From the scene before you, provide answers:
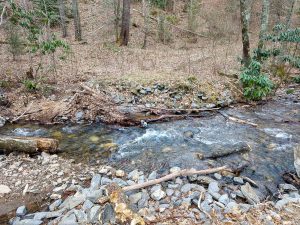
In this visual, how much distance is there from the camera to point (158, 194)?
4020mm

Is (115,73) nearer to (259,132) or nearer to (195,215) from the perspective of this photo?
(259,132)

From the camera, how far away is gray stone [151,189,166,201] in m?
3.97

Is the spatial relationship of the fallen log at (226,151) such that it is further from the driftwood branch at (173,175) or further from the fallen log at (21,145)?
the fallen log at (21,145)

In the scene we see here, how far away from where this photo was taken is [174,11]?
68.1 ft

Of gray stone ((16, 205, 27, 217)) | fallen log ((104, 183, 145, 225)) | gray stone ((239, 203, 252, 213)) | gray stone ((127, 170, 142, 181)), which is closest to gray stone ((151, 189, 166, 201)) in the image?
fallen log ((104, 183, 145, 225))

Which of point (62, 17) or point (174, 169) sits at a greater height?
point (62, 17)

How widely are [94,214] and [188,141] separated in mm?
3158

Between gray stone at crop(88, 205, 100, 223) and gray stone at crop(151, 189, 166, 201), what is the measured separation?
0.81 m

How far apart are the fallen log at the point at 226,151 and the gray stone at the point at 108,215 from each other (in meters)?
2.35

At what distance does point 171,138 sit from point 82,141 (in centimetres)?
199

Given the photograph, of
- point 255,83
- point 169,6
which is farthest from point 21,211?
point 169,6

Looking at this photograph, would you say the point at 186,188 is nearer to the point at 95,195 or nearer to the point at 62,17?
the point at 95,195

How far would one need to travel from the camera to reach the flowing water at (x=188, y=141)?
5.18 metres

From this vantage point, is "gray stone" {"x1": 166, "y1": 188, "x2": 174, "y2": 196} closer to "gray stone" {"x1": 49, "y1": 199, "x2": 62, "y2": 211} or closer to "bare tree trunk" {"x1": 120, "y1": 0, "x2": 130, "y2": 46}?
"gray stone" {"x1": 49, "y1": 199, "x2": 62, "y2": 211}
